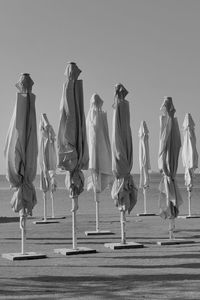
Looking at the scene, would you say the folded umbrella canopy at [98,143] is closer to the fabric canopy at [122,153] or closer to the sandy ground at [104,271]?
the sandy ground at [104,271]

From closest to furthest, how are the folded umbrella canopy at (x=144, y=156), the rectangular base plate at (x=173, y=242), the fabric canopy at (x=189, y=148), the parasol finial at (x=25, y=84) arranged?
1. the parasol finial at (x=25, y=84)
2. the rectangular base plate at (x=173, y=242)
3. the fabric canopy at (x=189, y=148)
4. the folded umbrella canopy at (x=144, y=156)

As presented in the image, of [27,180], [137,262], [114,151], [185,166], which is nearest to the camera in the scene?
[137,262]

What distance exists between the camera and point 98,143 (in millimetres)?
13219

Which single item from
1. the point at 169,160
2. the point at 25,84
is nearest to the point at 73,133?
the point at 25,84

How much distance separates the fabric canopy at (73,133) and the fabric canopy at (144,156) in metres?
10.5

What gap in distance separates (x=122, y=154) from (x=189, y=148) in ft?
25.2

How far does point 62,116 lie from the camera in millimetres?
9766

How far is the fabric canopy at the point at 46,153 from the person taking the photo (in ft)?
56.4

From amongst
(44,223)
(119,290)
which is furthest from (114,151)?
(44,223)

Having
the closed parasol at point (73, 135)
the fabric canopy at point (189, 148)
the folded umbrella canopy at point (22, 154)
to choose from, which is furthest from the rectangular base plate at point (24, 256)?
the fabric canopy at point (189, 148)

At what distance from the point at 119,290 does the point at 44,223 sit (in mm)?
10669

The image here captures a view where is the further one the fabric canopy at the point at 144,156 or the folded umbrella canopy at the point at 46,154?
the fabric canopy at the point at 144,156

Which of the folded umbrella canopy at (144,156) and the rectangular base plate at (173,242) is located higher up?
the folded umbrella canopy at (144,156)

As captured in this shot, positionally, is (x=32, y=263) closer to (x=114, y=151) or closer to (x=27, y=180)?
(x=27, y=180)
